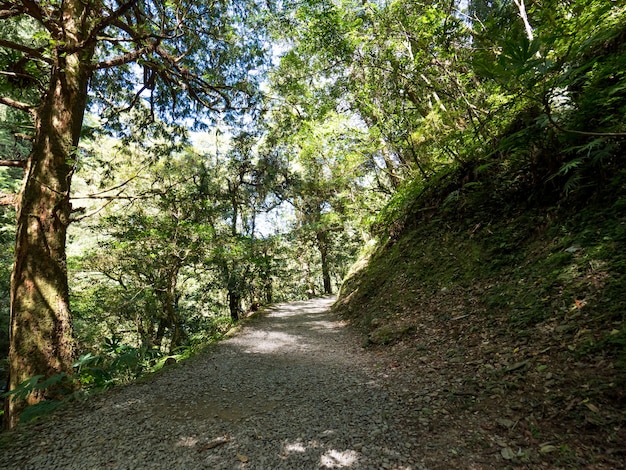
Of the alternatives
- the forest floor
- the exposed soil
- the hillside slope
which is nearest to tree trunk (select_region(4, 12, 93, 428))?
the forest floor

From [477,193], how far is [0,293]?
14503 mm

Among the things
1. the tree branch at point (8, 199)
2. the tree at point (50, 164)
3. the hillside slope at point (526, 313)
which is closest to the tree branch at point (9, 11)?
the tree at point (50, 164)

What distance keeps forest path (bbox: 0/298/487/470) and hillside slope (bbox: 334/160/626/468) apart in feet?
1.67

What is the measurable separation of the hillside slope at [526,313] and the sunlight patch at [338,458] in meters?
1.01

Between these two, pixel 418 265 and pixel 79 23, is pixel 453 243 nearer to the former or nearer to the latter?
pixel 418 265

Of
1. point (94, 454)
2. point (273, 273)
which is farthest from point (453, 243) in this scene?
point (273, 273)

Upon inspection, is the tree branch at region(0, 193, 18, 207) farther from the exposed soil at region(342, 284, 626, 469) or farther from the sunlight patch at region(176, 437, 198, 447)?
the exposed soil at region(342, 284, 626, 469)

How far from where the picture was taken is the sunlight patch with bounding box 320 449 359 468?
2082 millimetres

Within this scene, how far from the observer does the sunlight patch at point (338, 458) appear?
2082 millimetres

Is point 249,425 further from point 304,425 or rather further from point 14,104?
point 14,104

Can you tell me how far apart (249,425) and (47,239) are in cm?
384

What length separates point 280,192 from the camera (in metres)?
13.9

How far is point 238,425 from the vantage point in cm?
276

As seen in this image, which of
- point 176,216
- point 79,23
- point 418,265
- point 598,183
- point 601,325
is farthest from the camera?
point 176,216
